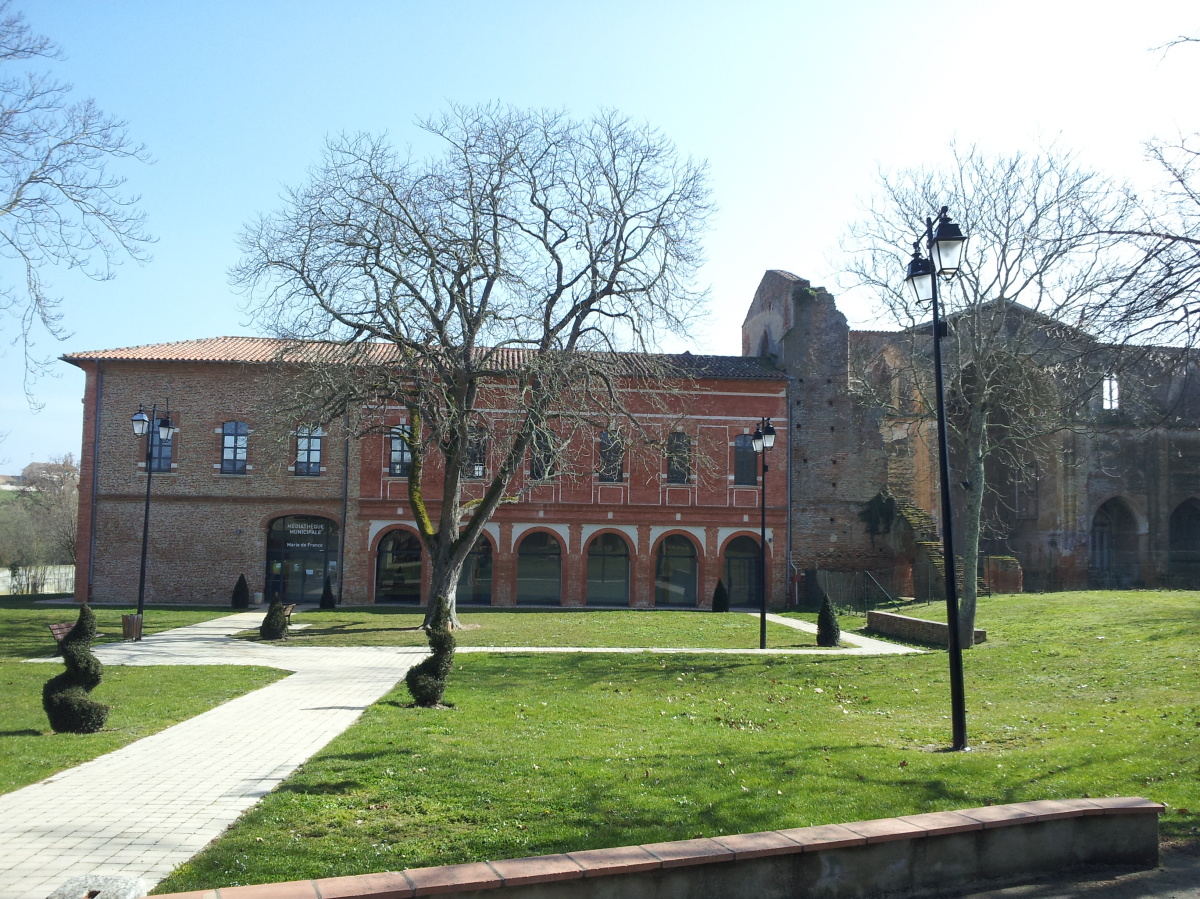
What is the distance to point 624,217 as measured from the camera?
25.6 m

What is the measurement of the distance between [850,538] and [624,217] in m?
19.1

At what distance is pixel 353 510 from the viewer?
36.4 meters

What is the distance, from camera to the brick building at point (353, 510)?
3566 cm

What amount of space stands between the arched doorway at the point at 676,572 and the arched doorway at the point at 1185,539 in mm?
19918

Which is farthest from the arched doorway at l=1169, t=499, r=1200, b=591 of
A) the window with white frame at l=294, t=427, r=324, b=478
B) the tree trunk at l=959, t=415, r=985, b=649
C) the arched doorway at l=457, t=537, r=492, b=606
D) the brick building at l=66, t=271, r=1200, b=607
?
the window with white frame at l=294, t=427, r=324, b=478

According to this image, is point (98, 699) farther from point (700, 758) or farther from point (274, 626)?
point (274, 626)

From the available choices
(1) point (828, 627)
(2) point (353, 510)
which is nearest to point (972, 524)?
(1) point (828, 627)

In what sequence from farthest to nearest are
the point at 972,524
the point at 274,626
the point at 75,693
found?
the point at 274,626 < the point at 972,524 < the point at 75,693

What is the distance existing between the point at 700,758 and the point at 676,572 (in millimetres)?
29238

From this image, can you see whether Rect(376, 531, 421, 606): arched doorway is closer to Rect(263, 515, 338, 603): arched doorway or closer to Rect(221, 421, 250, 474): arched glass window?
Rect(263, 515, 338, 603): arched doorway

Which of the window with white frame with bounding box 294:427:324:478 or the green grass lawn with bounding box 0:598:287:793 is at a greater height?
the window with white frame with bounding box 294:427:324:478

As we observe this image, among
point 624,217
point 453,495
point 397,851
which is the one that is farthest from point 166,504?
point 397,851

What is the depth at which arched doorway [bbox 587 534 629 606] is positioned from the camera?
37562mm

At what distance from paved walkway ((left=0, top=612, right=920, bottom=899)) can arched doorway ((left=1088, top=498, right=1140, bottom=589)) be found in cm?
3393
